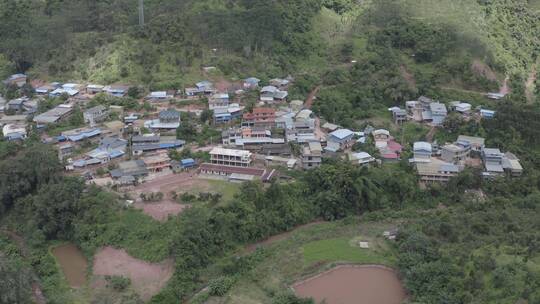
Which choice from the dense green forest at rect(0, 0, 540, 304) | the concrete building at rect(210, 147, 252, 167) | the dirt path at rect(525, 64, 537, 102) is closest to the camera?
the dense green forest at rect(0, 0, 540, 304)

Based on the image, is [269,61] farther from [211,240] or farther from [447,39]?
[211,240]

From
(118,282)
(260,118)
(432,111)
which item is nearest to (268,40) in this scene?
(260,118)

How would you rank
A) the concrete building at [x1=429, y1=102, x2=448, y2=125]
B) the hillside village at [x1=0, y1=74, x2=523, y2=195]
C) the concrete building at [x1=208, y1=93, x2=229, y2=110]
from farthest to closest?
the concrete building at [x1=208, y1=93, x2=229, y2=110] < the concrete building at [x1=429, y1=102, x2=448, y2=125] < the hillside village at [x1=0, y1=74, x2=523, y2=195]

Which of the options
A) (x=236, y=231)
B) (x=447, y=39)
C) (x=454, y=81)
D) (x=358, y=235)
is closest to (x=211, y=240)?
(x=236, y=231)

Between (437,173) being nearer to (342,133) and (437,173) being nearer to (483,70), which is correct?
(342,133)

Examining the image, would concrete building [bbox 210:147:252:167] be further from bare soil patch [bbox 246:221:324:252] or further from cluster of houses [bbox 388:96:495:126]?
cluster of houses [bbox 388:96:495:126]

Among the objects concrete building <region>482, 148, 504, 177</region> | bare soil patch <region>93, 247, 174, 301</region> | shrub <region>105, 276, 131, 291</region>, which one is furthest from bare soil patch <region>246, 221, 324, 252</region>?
concrete building <region>482, 148, 504, 177</region>

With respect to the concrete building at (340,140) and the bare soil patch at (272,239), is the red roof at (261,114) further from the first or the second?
the bare soil patch at (272,239)

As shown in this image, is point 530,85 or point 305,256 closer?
point 305,256
